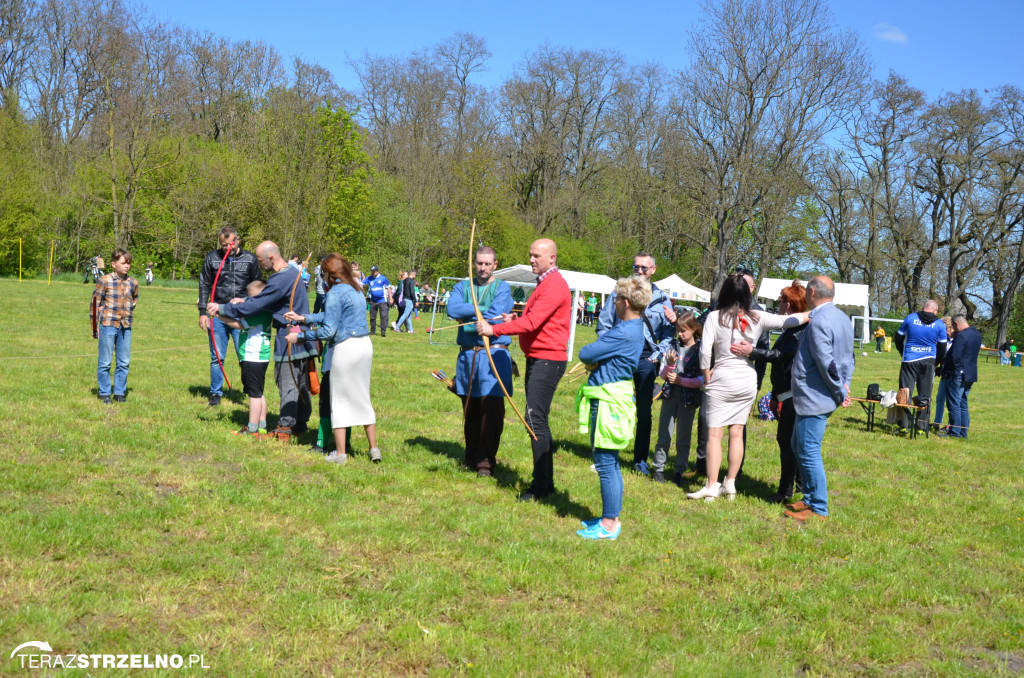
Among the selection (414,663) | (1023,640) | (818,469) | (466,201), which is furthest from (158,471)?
(466,201)

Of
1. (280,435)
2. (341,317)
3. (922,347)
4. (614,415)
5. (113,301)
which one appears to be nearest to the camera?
(614,415)

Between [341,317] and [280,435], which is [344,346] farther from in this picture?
[280,435]

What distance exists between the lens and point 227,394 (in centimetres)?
970

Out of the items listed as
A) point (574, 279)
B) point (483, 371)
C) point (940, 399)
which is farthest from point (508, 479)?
point (574, 279)

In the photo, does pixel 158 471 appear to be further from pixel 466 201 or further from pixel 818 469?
pixel 466 201

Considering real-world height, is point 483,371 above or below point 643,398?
above

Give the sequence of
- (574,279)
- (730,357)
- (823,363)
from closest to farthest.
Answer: (823,363) < (730,357) < (574,279)

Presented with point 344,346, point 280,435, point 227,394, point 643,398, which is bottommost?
point 280,435

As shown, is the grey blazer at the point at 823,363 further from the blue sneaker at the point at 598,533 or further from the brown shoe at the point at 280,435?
the brown shoe at the point at 280,435

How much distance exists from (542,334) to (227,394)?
205 inches

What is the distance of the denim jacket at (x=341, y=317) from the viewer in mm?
6594

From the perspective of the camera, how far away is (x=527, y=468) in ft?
23.5

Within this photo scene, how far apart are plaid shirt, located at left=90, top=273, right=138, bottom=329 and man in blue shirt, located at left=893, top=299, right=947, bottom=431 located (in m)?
9.98

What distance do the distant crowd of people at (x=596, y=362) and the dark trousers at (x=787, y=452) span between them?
12 millimetres
